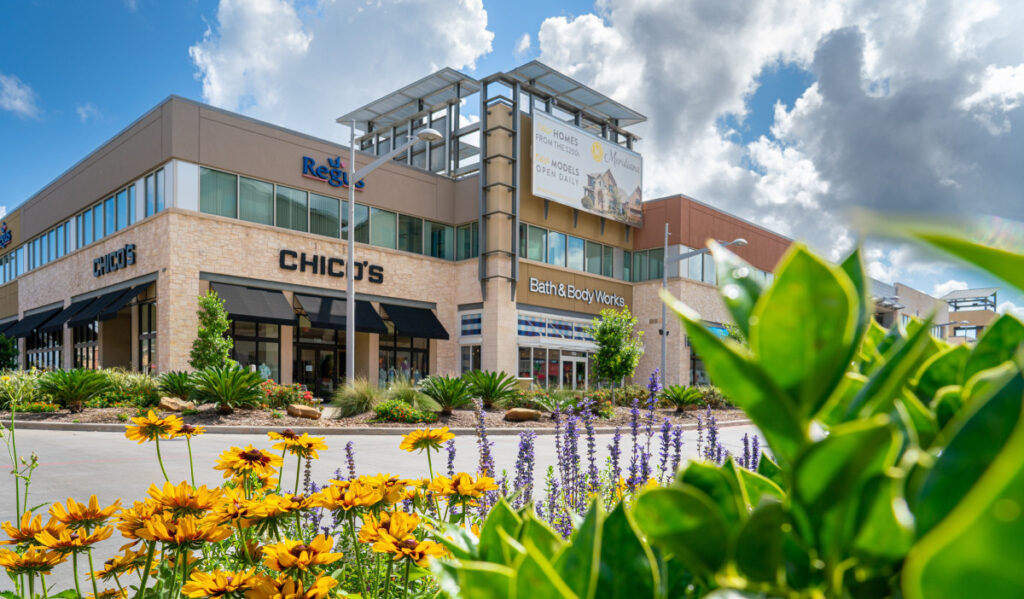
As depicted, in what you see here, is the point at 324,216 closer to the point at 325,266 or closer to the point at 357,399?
the point at 325,266

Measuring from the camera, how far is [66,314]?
28672 mm

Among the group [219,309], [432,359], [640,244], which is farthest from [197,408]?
[640,244]

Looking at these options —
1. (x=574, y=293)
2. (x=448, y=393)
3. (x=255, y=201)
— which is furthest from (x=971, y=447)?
(x=574, y=293)

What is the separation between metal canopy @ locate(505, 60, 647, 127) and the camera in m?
31.3

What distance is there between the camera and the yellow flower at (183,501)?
178cm

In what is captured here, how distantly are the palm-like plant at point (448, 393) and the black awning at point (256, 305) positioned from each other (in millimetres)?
7445

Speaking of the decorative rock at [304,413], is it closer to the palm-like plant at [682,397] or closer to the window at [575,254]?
the palm-like plant at [682,397]

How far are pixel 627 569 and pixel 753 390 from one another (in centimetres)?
27

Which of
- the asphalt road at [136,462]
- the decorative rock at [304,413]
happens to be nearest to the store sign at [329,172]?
the decorative rock at [304,413]

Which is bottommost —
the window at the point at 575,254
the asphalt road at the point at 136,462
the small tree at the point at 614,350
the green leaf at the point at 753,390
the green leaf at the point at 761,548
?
the asphalt road at the point at 136,462

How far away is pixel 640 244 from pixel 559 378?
30.1ft

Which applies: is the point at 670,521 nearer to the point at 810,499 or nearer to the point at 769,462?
the point at 810,499

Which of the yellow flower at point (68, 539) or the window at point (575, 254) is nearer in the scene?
the yellow flower at point (68, 539)

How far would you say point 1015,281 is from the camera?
0.43 metres
